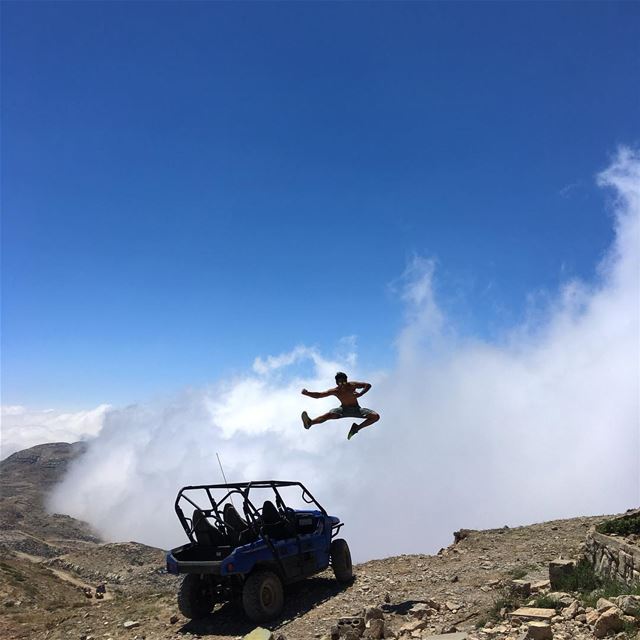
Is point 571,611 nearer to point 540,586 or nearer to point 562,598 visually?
point 562,598

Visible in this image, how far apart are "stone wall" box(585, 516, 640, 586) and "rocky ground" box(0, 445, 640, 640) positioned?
1.07 metres

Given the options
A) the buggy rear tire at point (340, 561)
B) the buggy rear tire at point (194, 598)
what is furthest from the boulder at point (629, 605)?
the buggy rear tire at point (194, 598)

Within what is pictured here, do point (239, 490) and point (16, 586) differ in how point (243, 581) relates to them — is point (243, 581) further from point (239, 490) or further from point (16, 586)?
point (16, 586)

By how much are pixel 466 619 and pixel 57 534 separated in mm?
81443

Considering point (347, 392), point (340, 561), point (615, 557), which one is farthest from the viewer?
point (340, 561)

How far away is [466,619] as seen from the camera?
7.86 metres

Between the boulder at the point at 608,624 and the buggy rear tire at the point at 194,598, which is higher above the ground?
the buggy rear tire at the point at 194,598

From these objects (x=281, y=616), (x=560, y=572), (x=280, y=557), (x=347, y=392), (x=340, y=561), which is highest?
(x=347, y=392)

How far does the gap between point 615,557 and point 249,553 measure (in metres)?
6.26

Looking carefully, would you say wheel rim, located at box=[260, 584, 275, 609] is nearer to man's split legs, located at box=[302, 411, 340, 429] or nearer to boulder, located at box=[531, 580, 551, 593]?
man's split legs, located at box=[302, 411, 340, 429]

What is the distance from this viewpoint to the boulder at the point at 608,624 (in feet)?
19.5

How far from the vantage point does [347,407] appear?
10.0 metres

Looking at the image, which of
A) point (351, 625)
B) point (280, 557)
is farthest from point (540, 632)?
point (280, 557)

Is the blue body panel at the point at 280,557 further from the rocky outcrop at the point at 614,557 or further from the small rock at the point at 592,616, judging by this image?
the small rock at the point at 592,616
